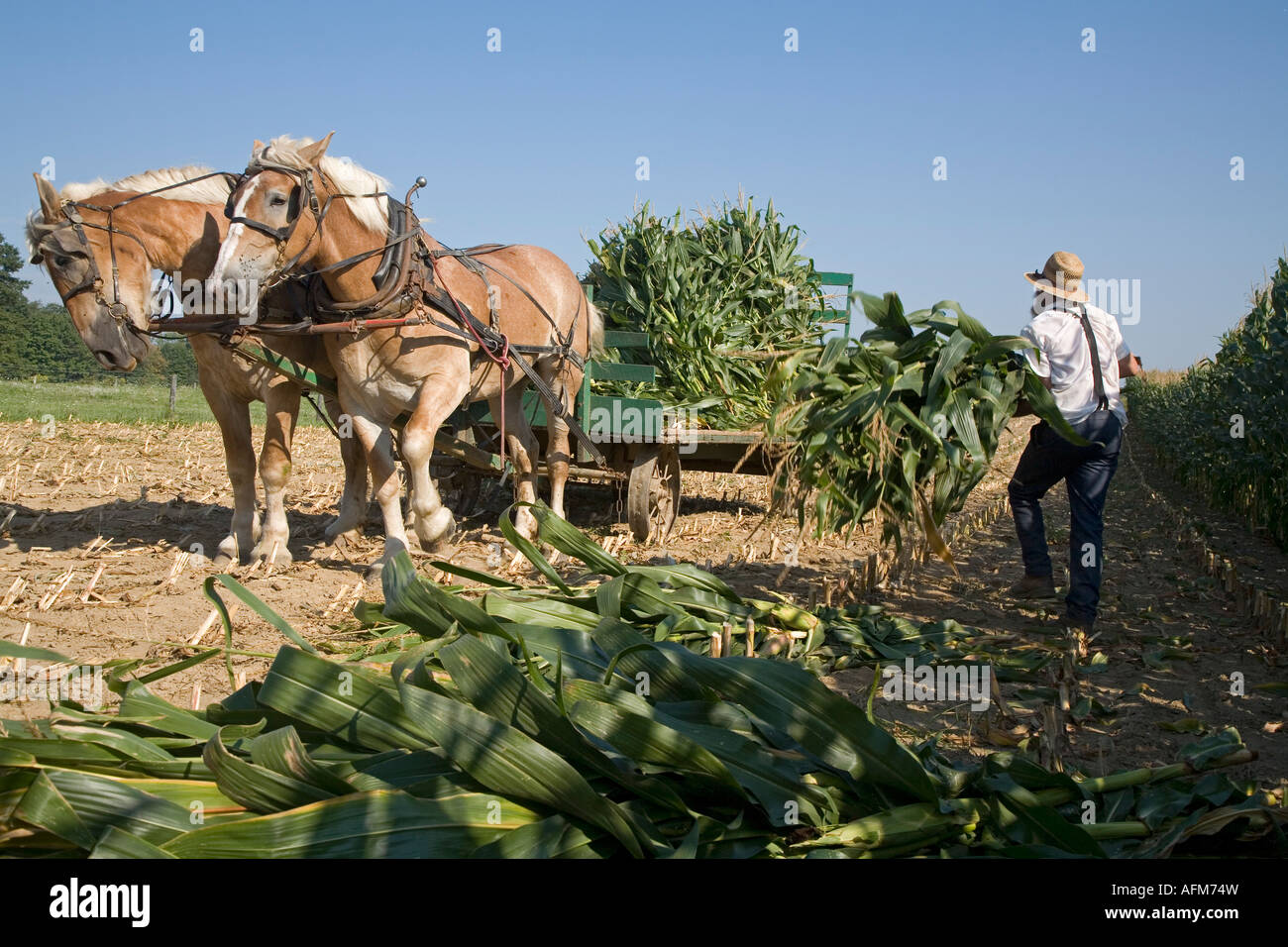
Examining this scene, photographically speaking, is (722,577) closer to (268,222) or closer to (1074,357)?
(1074,357)

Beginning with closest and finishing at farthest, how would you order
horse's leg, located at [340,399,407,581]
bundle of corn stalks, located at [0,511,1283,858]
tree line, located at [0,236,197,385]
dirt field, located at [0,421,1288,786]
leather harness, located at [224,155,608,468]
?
bundle of corn stalks, located at [0,511,1283,858] < dirt field, located at [0,421,1288,786] < leather harness, located at [224,155,608,468] < horse's leg, located at [340,399,407,581] < tree line, located at [0,236,197,385]

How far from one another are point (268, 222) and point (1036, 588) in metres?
4.80

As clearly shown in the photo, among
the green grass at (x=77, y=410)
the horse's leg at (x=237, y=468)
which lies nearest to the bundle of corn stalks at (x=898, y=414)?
the horse's leg at (x=237, y=468)

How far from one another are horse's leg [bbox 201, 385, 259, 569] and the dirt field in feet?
1.05

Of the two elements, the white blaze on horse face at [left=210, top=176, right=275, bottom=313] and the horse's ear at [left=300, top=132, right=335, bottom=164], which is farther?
the horse's ear at [left=300, top=132, right=335, bottom=164]

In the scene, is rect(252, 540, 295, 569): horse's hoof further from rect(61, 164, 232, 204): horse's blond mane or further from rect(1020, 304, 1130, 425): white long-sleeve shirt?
rect(1020, 304, 1130, 425): white long-sleeve shirt

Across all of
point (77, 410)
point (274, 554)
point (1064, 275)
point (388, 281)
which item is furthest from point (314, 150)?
point (77, 410)

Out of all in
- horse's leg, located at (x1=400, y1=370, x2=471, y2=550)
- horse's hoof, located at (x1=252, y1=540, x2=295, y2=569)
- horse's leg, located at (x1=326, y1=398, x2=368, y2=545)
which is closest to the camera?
horse's leg, located at (x1=400, y1=370, x2=471, y2=550)

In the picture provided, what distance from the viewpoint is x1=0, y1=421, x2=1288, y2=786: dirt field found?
3.83 m

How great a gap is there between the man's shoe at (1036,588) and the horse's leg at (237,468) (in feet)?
15.9

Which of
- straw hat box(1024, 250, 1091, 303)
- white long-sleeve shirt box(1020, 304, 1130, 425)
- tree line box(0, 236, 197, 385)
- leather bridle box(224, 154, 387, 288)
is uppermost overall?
tree line box(0, 236, 197, 385)

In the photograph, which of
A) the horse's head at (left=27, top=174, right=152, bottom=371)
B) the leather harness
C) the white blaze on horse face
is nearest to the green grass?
the horse's head at (left=27, top=174, right=152, bottom=371)

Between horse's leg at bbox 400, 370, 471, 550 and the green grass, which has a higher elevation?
the green grass
